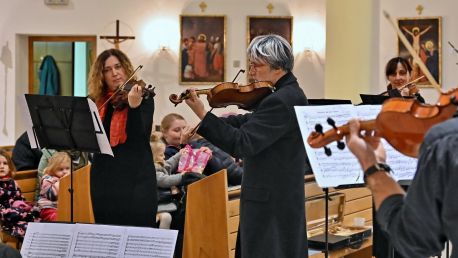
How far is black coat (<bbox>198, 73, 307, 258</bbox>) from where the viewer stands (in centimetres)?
365

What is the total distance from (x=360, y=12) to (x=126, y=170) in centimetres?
618

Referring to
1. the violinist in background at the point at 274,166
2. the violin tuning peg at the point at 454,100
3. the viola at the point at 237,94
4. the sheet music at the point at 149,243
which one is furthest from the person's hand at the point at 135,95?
the violin tuning peg at the point at 454,100

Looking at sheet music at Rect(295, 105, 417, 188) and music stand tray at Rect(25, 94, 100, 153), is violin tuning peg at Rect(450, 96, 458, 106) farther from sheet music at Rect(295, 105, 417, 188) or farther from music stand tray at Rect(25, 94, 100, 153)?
music stand tray at Rect(25, 94, 100, 153)

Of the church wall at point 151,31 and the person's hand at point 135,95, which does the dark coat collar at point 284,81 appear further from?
the church wall at point 151,31

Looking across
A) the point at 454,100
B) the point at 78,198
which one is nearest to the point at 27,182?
the point at 78,198

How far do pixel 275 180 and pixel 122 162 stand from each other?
0.95 m

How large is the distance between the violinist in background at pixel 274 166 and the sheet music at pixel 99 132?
0.57 metres

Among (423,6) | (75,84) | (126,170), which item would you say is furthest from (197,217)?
(75,84)

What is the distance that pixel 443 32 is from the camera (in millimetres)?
11000

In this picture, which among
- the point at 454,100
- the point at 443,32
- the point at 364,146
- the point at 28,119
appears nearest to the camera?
the point at 454,100

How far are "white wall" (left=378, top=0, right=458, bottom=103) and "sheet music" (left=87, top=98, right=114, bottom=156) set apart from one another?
7159mm

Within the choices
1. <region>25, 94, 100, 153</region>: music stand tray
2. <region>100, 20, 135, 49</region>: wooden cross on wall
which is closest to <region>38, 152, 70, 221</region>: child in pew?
<region>25, 94, 100, 153</region>: music stand tray

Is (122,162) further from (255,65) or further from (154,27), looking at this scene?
(154,27)

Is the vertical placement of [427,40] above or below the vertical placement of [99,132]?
above
